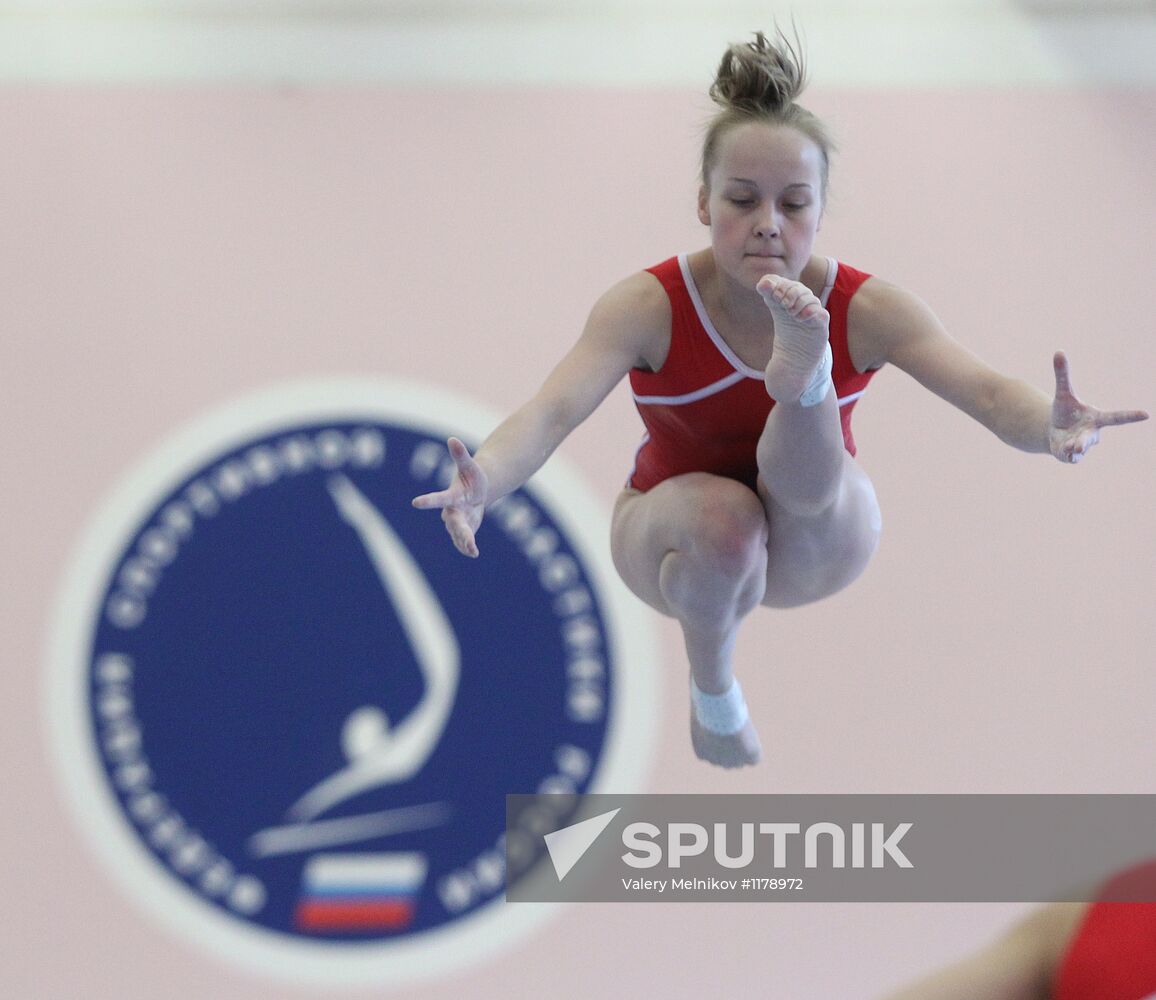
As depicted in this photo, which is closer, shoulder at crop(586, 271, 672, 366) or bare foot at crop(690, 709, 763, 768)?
shoulder at crop(586, 271, 672, 366)

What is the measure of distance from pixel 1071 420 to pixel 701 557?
696 millimetres

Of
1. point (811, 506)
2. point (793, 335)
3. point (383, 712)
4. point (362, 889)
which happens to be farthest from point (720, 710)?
point (362, 889)

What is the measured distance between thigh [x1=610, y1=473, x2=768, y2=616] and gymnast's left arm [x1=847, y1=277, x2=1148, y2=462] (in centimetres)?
35

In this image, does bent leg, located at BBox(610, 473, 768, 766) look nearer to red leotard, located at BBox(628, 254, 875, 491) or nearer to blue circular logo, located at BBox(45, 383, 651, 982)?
red leotard, located at BBox(628, 254, 875, 491)

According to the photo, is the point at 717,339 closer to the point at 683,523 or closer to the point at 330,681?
the point at 683,523

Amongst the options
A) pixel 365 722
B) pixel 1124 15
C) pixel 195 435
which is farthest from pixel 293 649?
pixel 1124 15

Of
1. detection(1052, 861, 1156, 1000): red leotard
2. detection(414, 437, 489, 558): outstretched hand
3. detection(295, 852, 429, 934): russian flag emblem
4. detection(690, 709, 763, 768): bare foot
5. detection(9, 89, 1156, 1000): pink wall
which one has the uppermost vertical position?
detection(9, 89, 1156, 1000): pink wall

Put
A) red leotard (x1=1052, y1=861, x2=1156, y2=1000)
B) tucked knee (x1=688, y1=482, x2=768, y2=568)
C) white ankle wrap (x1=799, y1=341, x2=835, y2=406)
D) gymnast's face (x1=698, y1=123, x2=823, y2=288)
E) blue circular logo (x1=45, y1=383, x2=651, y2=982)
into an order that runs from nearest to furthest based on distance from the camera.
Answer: red leotard (x1=1052, y1=861, x2=1156, y2=1000)
white ankle wrap (x1=799, y1=341, x2=835, y2=406)
gymnast's face (x1=698, y1=123, x2=823, y2=288)
tucked knee (x1=688, y1=482, x2=768, y2=568)
blue circular logo (x1=45, y1=383, x2=651, y2=982)

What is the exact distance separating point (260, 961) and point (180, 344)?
6.48 feet

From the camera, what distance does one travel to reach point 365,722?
16.2ft

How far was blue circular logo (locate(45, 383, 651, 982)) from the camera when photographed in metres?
4.89

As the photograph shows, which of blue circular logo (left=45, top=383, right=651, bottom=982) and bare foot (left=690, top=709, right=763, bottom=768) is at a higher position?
blue circular logo (left=45, top=383, right=651, bottom=982)

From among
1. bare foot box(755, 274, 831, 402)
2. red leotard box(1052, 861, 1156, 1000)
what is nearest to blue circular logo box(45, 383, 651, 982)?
bare foot box(755, 274, 831, 402)

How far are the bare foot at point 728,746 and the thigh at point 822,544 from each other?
32 cm
